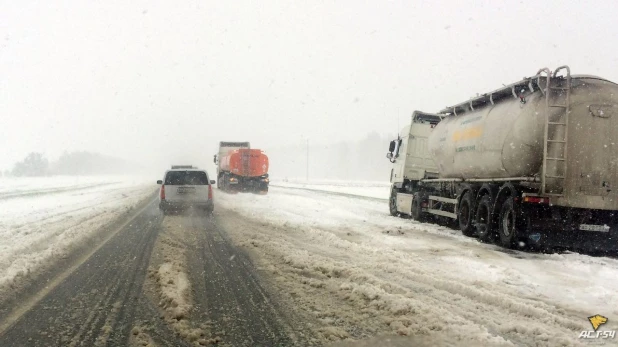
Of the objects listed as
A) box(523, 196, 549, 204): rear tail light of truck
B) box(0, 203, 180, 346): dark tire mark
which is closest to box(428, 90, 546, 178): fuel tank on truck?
box(523, 196, 549, 204): rear tail light of truck

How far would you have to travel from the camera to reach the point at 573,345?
425cm

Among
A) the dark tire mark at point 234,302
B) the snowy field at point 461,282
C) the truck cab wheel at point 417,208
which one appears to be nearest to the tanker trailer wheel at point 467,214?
the snowy field at point 461,282

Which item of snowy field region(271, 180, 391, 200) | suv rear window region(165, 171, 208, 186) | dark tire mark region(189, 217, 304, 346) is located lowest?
Result: dark tire mark region(189, 217, 304, 346)

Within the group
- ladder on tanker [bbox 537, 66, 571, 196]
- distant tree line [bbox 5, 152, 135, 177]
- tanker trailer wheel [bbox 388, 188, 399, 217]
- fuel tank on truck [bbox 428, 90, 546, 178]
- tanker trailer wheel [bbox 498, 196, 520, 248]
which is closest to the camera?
ladder on tanker [bbox 537, 66, 571, 196]

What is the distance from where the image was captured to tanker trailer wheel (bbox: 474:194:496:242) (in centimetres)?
1098

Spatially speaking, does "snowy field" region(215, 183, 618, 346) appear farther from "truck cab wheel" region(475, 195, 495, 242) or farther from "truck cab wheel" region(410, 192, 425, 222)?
"truck cab wheel" region(410, 192, 425, 222)

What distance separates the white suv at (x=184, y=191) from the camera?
1714 centimetres

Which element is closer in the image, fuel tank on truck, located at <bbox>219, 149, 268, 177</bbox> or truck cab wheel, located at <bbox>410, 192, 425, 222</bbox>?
truck cab wheel, located at <bbox>410, 192, 425, 222</bbox>

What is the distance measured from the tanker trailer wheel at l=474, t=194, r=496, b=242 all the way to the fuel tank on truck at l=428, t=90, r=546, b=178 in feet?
2.10

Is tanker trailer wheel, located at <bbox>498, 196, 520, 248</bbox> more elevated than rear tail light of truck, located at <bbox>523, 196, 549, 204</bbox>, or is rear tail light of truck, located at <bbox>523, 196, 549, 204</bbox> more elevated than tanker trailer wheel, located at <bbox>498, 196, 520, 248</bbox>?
rear tail light of truck, located at <bbox>523, 196, 549, 204</bbox>

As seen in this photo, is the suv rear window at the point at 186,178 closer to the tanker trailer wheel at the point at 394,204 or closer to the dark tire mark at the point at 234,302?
the tanker trailer wheel at the point at 394,204

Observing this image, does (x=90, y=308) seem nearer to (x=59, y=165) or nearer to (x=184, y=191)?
(x=184, y=191)

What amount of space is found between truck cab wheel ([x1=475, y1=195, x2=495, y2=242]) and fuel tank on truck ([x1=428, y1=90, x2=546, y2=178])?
65 centimetres

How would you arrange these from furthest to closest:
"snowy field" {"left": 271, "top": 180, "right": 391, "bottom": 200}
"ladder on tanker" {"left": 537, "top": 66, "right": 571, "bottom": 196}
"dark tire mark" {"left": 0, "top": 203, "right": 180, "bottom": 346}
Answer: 1. "snowy field" {"left": 271, "top": 180, "right": 391, "bottom": 200}
2. "ladder on tanker" {"left": 537, "top": 66, "right": 571, "bottom": 196}
3. "dark tire mark" {"left": 0, "top": 203, "right": 180, "bottom": 346}
